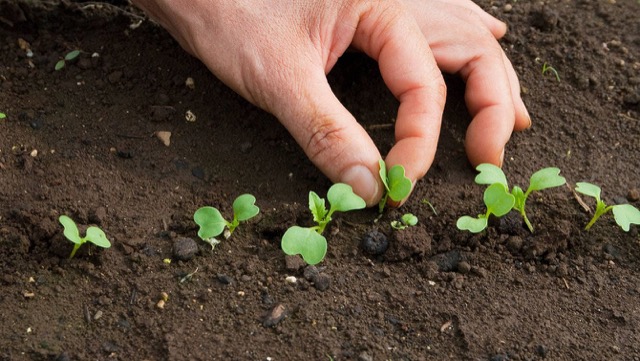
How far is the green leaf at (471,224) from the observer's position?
2.59 meters

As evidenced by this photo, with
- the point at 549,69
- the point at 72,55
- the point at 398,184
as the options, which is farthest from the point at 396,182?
the point at 72,55

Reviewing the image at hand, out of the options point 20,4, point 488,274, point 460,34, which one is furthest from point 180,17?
point 488,274

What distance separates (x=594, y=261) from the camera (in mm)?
2703

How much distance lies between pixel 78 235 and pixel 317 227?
672 millimetres

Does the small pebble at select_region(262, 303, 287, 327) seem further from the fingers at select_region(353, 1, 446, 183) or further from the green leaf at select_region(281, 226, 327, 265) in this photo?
the fingers at select_region(353, 1, 446, 183)

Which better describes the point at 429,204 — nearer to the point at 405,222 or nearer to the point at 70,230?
the point at 405,222

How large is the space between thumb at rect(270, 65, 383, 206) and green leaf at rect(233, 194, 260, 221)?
0.27m

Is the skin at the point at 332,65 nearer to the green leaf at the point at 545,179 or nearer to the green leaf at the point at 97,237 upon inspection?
the green leaf at the point at 545,179

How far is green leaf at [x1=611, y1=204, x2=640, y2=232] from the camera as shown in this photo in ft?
8.61

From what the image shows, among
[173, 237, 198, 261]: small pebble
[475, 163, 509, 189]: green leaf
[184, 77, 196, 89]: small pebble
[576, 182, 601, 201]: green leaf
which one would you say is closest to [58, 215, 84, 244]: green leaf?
[173, 237, 198, 261]: small pebble

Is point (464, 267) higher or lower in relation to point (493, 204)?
lower

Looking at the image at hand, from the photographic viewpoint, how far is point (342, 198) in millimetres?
2533

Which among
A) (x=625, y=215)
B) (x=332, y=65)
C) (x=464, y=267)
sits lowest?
(x=464, y=267)

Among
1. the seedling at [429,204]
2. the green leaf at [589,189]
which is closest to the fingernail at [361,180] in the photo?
A: the seedling at [429,204]
